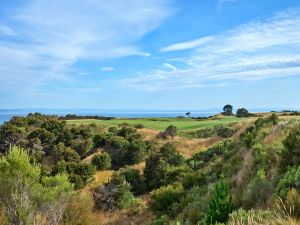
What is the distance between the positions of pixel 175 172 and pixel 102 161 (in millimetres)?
8296

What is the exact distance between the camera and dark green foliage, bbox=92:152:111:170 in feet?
101

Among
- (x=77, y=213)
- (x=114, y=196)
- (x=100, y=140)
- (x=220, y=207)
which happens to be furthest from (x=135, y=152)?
(x=220, y=207)

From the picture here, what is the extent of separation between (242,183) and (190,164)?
12956 millimetres

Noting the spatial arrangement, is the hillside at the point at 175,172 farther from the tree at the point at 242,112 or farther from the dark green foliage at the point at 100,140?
the tree at the point at 242,112

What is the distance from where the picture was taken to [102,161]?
31047 mm

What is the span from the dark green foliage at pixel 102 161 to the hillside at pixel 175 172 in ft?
0.23

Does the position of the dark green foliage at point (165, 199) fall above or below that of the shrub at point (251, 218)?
below

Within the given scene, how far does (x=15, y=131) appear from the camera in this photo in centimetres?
3988

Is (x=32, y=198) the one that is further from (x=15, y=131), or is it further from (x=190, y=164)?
(x=15, y=131)

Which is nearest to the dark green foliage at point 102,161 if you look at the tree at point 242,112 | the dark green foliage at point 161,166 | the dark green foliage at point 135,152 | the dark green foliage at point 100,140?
the dark green foliage at point 135,152

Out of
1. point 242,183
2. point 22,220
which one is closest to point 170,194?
point 242,183

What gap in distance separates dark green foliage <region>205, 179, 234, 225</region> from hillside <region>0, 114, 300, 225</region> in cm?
2

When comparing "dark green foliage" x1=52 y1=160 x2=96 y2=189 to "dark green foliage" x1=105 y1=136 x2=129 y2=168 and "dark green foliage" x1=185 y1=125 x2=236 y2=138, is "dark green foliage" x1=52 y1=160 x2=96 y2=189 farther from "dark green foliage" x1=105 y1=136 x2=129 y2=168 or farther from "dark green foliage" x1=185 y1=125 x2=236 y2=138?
"dark green foliage" x1=185 y1=125 x2=236 y2=138

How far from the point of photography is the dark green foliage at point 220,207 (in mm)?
8750
